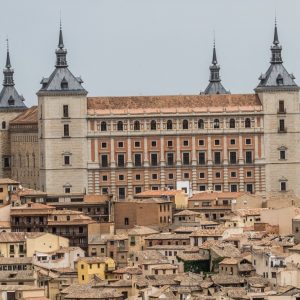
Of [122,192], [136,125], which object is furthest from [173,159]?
[122,192]

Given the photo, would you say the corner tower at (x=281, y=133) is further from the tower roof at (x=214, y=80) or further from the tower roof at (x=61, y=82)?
the tower roof at (x=214, y=80)

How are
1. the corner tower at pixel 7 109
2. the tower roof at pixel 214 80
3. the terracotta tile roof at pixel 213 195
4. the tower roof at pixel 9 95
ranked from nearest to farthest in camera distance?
the terracotta tile roof at pixel 213 195 → the corner tower at pixel 7 109 → the tower roof at pixel 9 95 → the tower roof at pixel 214 80

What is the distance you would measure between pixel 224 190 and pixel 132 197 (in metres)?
8.35

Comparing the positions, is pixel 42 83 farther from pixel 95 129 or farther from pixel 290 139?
pixel 290 139

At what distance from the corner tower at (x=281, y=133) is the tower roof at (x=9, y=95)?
24114 mm

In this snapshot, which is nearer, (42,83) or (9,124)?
(42,83)

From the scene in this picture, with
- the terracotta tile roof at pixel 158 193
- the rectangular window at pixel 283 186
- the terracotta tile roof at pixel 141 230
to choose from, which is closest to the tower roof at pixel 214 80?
the rectangular window at pixel 283 186

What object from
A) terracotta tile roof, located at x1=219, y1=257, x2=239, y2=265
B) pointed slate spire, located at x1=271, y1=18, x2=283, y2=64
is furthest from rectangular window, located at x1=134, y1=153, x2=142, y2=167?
terracotta tile roof, located at x1=219, y1=257, x2=239, y2=265

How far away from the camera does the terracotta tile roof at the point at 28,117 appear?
16912 cm

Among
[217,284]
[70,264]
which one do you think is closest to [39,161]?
[70,264]

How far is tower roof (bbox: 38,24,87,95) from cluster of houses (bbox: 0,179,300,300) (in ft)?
41.8

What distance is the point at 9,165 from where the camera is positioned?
17250 centimetres

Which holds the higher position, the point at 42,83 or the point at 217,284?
the point at 42,83

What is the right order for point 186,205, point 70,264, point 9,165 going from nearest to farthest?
point 70,264
point 186,205
point 9,165
